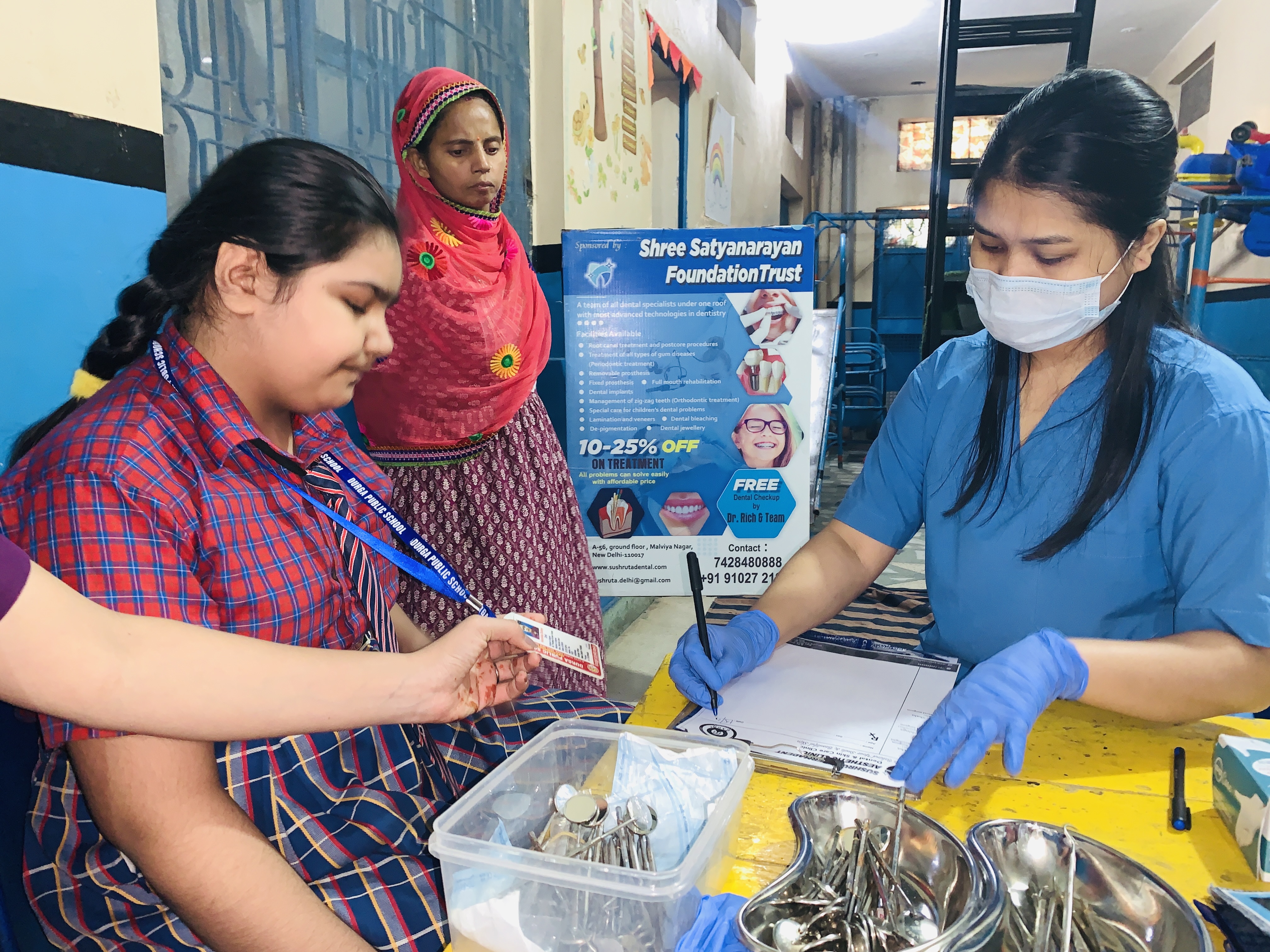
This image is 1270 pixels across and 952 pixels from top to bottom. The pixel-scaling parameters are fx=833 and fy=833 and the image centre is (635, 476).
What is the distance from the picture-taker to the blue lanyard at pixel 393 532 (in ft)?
3.09

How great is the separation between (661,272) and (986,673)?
5.98 feet

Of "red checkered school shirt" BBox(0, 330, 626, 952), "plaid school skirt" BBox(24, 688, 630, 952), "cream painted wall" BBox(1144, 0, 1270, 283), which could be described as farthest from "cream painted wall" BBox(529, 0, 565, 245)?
"cream painted wall" BBox(1144, 0, 1270, 283)

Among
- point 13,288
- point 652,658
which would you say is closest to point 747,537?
point 652,658

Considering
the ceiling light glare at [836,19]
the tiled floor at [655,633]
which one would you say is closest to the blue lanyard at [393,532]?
the tiled floor at [655,633]

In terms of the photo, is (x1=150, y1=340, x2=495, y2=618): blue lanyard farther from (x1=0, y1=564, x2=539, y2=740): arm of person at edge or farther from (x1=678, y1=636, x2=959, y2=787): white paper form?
(x1=678, y1=636, x2=959, y2=787): white paper form

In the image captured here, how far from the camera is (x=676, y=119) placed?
4.70 meters

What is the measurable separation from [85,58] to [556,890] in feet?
4.11

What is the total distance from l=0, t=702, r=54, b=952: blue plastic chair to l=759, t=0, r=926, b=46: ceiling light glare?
7.25 metres

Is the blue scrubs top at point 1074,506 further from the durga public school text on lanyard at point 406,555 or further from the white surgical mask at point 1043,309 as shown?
the durga public school text on lanyard at point 406,555


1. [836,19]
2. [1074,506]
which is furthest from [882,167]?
[1074,506]

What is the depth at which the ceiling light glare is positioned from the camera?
7.04m

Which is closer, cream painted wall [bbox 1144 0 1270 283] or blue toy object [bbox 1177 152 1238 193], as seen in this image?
blue toy object [bbox 1177 152 1238 193]

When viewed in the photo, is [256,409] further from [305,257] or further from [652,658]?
[652,658]

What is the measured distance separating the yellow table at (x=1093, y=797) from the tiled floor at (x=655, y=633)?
1283 millimetres
